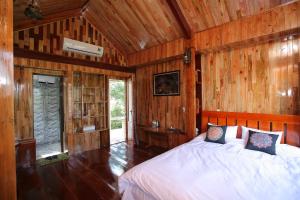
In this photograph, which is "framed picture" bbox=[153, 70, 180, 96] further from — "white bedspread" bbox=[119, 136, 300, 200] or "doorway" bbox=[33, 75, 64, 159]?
"doorway" bbox=[33, 75, 64, 159]

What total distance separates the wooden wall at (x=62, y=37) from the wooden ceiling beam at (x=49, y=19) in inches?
2.9

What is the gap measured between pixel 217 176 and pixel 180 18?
112 inches

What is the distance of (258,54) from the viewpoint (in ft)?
10.5

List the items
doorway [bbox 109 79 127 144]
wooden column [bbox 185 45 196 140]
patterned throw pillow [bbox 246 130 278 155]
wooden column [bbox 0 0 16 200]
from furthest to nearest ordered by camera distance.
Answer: doorway [bbox 109 79 127 144] < wooden column [bbox 185 45 196 140] < patterned throw pillow [bbox 246 130 278 155] < wooden column [bbox 0 0 16 200]

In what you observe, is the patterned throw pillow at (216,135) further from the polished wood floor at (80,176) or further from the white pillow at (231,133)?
the polished wood floor at (80,176)

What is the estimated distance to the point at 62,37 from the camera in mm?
4031

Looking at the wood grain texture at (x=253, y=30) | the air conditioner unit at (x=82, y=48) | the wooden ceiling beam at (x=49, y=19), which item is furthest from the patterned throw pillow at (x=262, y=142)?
the wooden ceiling beam at (x=49, y=19)

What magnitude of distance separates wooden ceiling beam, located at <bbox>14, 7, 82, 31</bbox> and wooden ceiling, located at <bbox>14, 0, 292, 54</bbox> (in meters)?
0.05

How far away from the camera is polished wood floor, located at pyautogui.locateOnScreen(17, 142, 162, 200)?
241cm

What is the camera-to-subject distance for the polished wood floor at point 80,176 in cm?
241

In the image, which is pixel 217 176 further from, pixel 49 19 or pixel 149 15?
pixel 49 19

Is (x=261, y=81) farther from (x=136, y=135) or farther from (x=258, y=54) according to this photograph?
(x=136, y=135)

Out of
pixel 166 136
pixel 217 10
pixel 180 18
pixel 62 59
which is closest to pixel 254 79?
pixel 217 10

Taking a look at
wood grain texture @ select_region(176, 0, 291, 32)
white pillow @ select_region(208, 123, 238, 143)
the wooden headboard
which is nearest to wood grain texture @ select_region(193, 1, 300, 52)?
wood grain texture @ select_region(176, 0, 291, 32)
